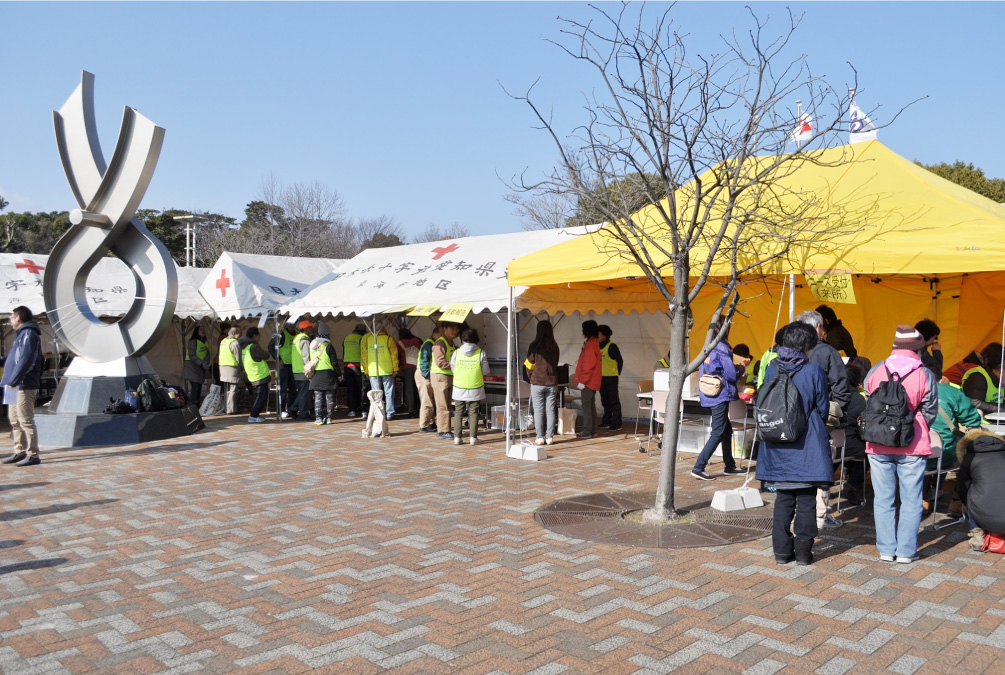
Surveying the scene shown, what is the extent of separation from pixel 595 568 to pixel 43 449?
8909 millimetres

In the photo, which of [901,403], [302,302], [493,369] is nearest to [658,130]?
[901,403]

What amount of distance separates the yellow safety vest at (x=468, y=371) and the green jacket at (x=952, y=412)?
5.74 metres

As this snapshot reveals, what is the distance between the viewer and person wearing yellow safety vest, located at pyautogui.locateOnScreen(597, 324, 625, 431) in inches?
483

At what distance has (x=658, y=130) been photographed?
6.24m

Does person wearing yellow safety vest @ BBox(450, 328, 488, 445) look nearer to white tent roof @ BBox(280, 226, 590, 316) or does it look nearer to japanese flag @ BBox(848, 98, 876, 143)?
white tent roof @ BBox(280, 226, 590, 316)

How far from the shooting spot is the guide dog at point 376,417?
38.1ft

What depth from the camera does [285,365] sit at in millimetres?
14656

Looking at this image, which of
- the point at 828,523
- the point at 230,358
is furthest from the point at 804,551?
the point at 230,358

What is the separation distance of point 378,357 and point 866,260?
7973 mm

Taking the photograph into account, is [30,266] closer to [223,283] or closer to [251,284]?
[223,283]

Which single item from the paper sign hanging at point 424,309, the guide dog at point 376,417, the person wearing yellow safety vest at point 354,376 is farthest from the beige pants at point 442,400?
the person wearing yellow safety vest at point 354,376

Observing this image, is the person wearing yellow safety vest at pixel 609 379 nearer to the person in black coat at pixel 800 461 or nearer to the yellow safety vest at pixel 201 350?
the person in black coat at pixel 800 461

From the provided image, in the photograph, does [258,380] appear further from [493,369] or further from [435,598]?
[435,598]

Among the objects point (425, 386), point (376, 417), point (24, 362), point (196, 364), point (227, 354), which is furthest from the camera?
point (196, 364)
